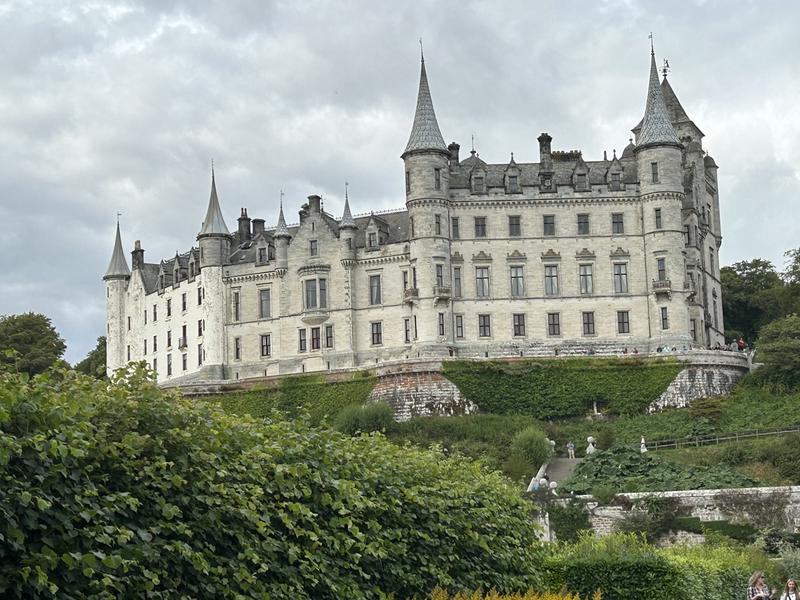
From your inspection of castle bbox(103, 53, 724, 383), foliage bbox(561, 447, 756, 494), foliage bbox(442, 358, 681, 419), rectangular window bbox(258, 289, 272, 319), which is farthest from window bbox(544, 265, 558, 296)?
foliage bbox(561, 447, 756, 494)

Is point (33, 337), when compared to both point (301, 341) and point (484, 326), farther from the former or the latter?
point (484, 326)

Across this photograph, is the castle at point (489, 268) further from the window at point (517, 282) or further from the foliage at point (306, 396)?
the foliage at point (306, 396)

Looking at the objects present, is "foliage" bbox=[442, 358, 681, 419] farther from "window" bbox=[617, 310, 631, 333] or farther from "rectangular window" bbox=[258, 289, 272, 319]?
"rectangular window" bbox=[258, 289, 272, 319]

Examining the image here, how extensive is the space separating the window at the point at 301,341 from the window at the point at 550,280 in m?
13.1

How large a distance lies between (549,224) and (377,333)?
34.8ft

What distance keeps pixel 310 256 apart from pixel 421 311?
762cm

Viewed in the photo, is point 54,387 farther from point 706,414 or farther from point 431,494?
point 706,414

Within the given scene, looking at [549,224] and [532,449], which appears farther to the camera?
[549,224]

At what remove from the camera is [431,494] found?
25.0m

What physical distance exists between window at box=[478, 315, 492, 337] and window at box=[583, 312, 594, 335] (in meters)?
4.80

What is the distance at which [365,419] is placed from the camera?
208ft

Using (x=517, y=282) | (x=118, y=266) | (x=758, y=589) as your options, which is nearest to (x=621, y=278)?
(x=517, y=282)

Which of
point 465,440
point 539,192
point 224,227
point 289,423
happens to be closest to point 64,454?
point 289,423

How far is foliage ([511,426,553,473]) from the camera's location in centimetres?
5750
